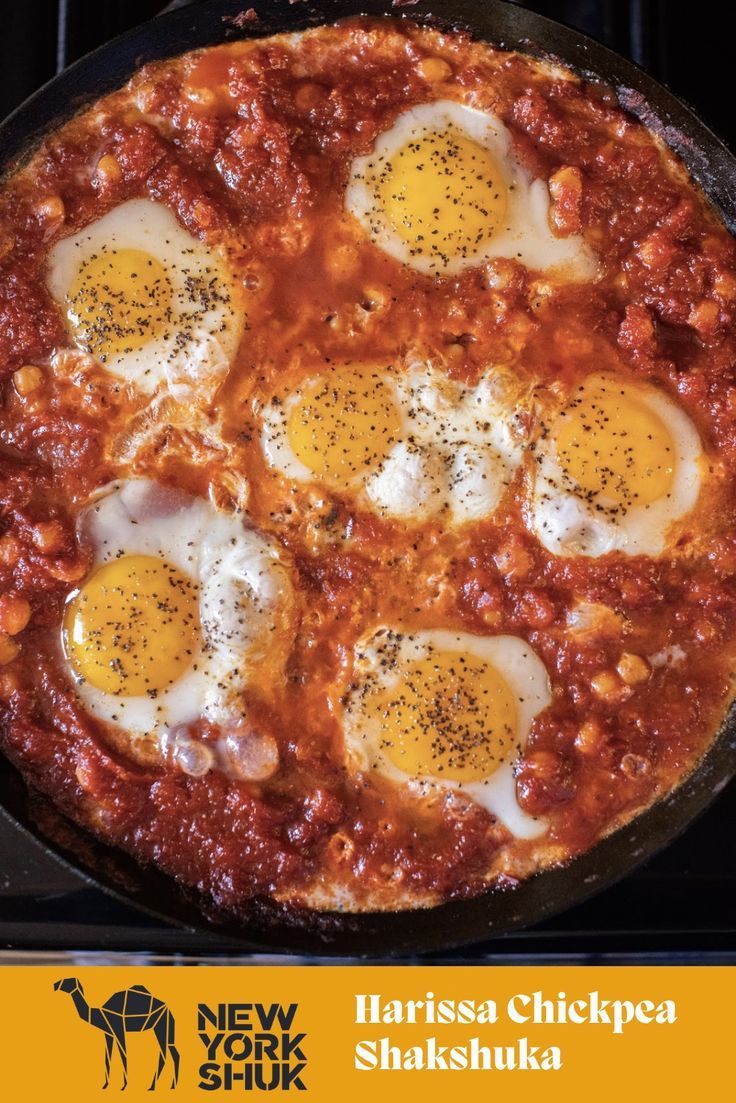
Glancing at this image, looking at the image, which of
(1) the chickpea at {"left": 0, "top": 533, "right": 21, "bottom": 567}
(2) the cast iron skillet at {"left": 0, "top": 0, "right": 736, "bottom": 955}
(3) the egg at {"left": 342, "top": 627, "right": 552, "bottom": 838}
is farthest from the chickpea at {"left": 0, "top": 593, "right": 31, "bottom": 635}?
(3) the egg at {"left": 342, "top": 627, "right": 552, "bottom": 838}

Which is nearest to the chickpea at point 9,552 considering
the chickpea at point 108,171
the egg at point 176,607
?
the egg at point 176,607

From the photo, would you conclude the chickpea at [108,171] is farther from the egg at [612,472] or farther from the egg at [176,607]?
the egg at [612,472]

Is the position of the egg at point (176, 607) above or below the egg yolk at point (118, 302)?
below

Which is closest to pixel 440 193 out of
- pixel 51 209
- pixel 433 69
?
pixel 433 69

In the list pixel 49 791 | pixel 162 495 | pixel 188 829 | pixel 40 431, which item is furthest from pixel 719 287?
pixel 49 791

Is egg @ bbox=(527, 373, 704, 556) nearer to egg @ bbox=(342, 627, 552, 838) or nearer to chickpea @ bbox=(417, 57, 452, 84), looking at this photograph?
egg @ bbox=(342, 627, 552, 838)

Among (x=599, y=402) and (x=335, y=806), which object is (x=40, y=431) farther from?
(x=599, y=402)

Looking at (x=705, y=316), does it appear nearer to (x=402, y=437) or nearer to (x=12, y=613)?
(x=402, y=437)
